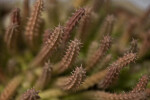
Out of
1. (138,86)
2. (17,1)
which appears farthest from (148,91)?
(17,1)

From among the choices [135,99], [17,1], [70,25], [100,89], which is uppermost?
[17,1]

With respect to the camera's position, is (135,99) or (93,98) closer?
(135,99)

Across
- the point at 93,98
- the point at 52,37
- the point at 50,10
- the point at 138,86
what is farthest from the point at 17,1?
the point at 138,86

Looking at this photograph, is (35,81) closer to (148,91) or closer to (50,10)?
(50,10)

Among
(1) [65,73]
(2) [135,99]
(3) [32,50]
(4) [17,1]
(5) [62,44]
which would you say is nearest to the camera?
(2) [135,99]

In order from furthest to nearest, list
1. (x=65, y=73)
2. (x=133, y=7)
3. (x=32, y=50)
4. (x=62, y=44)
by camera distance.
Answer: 1. (x=133, y=7)
2. (x=32, y=50)
3. (x=65, y=73)
4. (x=62, y=44)

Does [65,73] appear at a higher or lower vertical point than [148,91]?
higher

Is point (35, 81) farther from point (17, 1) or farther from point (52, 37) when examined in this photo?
point (17, 1)
